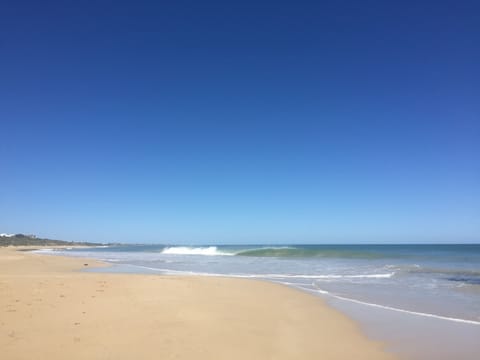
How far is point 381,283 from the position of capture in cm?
1636

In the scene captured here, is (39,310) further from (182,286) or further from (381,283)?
(381,283)

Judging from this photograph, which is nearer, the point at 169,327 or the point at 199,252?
the point at 169,327

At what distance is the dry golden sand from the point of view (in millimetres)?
5945

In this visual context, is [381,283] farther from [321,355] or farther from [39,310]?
[39,310]

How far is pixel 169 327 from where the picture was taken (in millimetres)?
7316

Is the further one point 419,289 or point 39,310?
point 419,289

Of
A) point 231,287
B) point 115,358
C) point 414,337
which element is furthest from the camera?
point 231,287

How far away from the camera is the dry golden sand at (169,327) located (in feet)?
19.5

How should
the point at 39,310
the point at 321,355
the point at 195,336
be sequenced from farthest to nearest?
1. the point at 39,310
2. the point at 195,336
3. the point at 321,355

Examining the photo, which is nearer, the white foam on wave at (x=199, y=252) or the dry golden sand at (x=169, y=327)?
the dry golden sand at (x=169, y=327)

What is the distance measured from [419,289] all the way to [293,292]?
5371 mm

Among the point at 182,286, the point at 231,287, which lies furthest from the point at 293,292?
the point at 182,286

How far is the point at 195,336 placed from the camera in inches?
269

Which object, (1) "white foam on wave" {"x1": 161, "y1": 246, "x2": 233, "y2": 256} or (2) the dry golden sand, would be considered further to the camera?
(1) "white foam on wave" {"x1": 161, "y1": 246, "x2": 233, "y2": 256}
